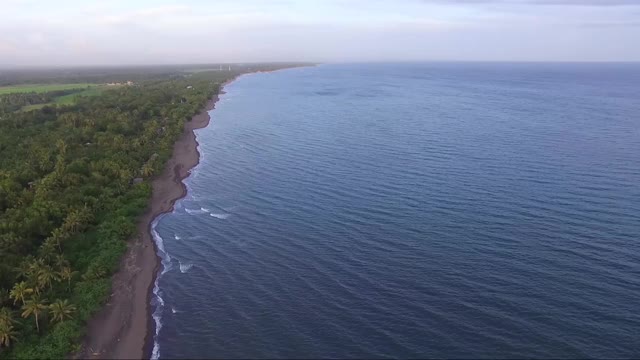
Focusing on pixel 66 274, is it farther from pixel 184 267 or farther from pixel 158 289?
pixel 184 267

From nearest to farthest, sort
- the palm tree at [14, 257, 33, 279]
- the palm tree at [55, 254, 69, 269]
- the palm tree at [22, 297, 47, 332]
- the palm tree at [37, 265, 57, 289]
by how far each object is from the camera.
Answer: the palm tree at [22, 297, 47, 332]
the palm tree at [37, 265, 57, 289]
the palm tree at [14, 257, 33, 279]
the palm tree at [55, 254, 69, 269]

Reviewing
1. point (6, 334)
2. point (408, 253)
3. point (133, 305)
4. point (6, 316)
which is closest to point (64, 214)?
point (133, 305)

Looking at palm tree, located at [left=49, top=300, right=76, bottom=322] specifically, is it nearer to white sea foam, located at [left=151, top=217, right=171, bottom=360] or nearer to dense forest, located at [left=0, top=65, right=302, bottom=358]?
dense forest, located at [left=0, top=65, right=302, bottom=358]

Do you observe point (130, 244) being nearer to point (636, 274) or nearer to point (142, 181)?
point (142, 181)

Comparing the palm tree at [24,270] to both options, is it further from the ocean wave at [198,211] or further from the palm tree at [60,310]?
the ocean wave at [198,211]

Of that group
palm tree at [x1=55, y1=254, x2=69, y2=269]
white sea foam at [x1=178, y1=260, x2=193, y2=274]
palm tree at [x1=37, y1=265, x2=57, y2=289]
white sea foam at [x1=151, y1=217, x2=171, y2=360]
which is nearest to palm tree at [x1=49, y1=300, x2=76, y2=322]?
palm tree at [x1=37, y1=265, x2=57, y2=289]

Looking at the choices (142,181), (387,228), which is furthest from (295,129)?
(387,228)
